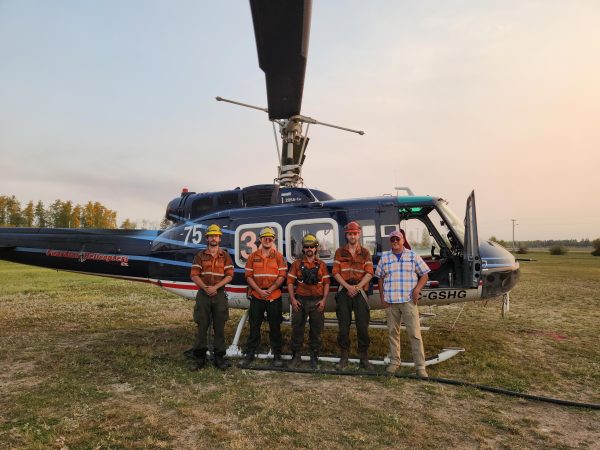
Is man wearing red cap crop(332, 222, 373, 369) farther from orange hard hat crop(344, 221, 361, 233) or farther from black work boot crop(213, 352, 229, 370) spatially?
black work boot crop(213, 352, 229, 370)

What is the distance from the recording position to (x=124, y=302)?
502 inches

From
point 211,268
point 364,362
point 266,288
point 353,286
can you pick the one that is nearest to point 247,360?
point 266,288

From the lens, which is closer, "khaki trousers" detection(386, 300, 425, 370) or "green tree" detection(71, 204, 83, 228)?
"khaki trousers" detection(386, 300, 425, 370)

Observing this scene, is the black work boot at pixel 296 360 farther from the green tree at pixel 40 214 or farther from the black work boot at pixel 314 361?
the green tree at pixel 40 214

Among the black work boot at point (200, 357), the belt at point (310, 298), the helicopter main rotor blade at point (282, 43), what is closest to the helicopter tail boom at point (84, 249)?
the black work boot at point (200, 357)

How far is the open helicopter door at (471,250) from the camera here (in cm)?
587

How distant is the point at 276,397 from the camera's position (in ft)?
15.3

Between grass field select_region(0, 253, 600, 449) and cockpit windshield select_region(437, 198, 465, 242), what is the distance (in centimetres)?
207

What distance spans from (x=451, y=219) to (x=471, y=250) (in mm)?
839

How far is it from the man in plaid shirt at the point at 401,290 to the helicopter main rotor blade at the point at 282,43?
2692mm

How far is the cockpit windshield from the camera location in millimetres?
6527

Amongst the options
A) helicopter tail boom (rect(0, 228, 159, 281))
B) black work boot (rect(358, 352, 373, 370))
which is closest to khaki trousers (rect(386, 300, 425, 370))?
black work boot (rect(358, 352, 373, 370))

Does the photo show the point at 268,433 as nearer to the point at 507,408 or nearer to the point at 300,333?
the point at 300,333

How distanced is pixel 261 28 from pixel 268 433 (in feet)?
13.7
